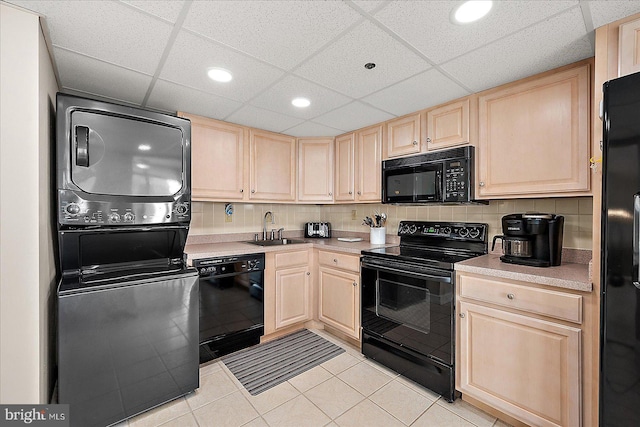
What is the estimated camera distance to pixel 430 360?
202cm

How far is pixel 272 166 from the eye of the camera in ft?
10.2

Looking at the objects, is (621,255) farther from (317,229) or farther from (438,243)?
(317,229)

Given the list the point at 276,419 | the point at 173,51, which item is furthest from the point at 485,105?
the point at 276,419

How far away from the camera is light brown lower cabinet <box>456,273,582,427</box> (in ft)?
4.84

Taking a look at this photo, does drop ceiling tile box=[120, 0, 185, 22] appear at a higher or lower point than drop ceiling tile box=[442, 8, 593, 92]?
higher

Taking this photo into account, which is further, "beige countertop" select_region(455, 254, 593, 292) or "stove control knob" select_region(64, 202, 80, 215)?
"stove control knob" select_region(64, 202, 80, 215)

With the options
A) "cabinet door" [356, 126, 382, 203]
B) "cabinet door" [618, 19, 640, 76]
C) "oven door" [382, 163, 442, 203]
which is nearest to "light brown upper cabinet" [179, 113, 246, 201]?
"cabinet door" [356, 126, 382, 203]

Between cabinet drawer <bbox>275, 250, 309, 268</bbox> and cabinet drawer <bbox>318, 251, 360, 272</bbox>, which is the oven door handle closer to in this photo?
cabinet drawer <bbox>318, 251, 360, 272</bbox>

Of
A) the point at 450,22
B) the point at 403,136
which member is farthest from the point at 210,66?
the point at 403,136

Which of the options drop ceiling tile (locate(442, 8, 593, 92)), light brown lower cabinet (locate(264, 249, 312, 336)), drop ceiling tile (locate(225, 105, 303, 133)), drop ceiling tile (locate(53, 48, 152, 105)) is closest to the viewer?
drop ceiling tile (locate(442, 8, 593, 92))

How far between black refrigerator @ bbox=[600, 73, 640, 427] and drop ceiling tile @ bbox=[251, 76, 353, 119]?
154 centimetres

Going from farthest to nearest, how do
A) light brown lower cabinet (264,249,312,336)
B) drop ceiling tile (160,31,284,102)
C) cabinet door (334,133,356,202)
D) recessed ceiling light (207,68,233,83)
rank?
cabinet door (334,133,356,202) → light brown lower cabinet (264,249,312,336) → recessed ceiling light (207,68,233,83) → drop ceiling tile (160,31,284,102)

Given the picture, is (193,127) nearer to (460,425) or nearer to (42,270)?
(42,270)

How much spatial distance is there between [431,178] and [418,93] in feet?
2.22
